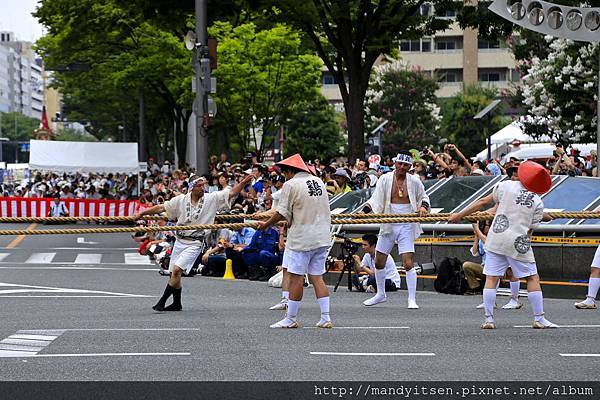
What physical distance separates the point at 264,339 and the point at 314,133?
67.2 metres

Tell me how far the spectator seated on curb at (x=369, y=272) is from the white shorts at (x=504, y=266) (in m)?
5.06

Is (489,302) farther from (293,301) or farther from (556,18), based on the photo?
(556,18)

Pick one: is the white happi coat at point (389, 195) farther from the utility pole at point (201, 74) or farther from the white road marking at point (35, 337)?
the utility pole at point (201, 74)

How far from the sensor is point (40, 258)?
2830cm

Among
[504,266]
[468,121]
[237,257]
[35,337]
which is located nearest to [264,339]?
[35,337]

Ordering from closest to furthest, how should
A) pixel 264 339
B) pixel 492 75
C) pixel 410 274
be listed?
pixel 264 339 → pixel 410 274 → pixel 492 75

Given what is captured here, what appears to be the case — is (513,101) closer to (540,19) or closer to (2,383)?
(540,19)

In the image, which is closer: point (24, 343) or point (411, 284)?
point (24, 343)

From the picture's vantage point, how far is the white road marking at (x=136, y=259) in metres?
27.0

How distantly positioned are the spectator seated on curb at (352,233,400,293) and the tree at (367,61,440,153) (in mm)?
55130

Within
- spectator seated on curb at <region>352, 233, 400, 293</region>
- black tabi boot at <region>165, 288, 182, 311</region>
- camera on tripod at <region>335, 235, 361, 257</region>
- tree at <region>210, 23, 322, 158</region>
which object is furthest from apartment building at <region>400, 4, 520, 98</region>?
black tabi boot at <region>165, 288, 182, 311</region>

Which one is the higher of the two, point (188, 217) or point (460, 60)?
point (460, 60)

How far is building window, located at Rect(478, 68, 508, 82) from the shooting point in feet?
306

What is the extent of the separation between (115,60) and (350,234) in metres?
32.1
